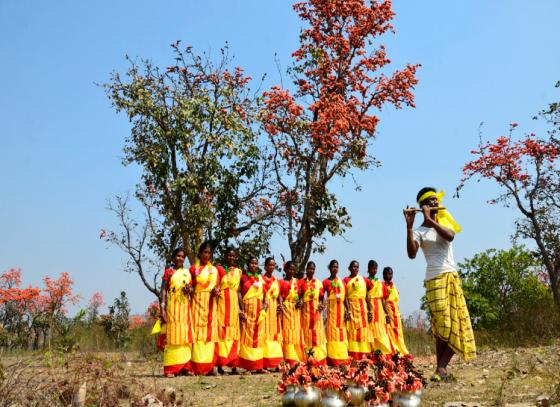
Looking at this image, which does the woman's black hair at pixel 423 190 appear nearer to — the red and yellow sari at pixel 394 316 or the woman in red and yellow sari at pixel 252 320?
the woman in red and yellow sari at pixel 252 320

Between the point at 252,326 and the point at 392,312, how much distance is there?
3.10 m

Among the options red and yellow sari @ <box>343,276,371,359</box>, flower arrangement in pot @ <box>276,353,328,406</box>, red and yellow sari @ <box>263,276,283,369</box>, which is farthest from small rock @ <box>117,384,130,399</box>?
red and yellow sari @ <box>343,276,371,359</box>

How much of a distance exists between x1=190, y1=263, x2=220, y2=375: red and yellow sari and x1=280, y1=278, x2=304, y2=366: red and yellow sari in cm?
145

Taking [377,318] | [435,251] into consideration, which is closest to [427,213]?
[435,251]

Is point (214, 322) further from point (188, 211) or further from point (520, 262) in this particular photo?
point (520, 262)

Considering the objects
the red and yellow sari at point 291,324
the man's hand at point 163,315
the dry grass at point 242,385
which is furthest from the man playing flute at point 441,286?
the man's hand at point 163,315

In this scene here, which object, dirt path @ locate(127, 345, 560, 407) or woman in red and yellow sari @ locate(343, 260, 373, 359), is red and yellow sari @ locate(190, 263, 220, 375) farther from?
woman in red and yellow sari @ locate(343, 260, 373, 359)

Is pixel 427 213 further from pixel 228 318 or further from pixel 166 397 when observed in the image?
pixel 228 318

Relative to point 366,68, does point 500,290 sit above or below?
below

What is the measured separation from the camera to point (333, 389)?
4629 millimetres

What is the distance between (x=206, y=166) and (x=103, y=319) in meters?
9.34

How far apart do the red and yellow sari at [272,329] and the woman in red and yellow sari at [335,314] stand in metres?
1.13

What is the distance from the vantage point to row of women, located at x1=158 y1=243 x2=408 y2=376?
8039 millimetres

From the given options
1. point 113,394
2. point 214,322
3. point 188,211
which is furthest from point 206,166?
point 113,394
